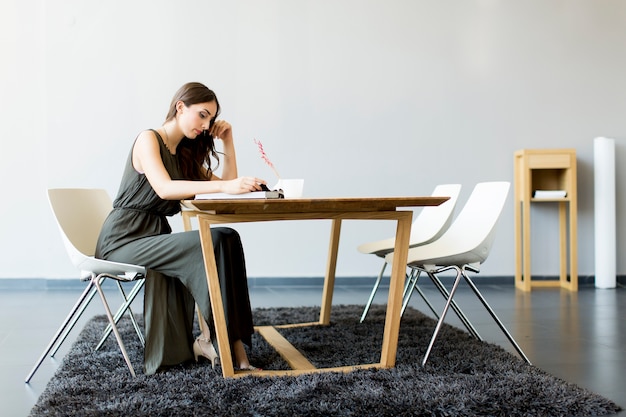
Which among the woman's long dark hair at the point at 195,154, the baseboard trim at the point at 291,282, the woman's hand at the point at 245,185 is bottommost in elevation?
the baseboard trim at the point at 291,282

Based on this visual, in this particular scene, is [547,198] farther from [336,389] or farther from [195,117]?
[336,389]

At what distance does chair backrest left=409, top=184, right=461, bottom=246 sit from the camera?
13.4 ft

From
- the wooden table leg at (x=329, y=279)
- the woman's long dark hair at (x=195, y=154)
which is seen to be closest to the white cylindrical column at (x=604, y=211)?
the wooden table leg at (x=329, y=279)

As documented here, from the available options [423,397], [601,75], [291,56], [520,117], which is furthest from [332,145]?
[423,397]

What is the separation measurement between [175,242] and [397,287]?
0.91 metres

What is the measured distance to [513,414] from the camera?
239cm

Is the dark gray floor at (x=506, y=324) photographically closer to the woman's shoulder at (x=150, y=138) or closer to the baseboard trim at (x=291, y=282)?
the baseboard trim at (x=291, y=282)

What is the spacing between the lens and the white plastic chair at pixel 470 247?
3156mm

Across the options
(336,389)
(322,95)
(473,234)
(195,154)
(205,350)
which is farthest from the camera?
(322,95)

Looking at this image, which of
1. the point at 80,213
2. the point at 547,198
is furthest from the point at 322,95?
the point at 80,213

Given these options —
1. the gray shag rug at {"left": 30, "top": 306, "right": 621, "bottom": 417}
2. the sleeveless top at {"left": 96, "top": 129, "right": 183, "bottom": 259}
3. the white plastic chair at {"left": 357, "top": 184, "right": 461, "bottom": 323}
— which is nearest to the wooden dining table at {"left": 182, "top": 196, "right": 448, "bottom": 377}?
the gray shag rug at {"left": 30, "top": 306, "right": 621, "bottom": 417}

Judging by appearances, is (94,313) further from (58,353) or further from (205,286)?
(205,286)

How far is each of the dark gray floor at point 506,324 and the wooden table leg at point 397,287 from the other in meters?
0.68

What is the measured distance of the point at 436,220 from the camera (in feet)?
13.8
